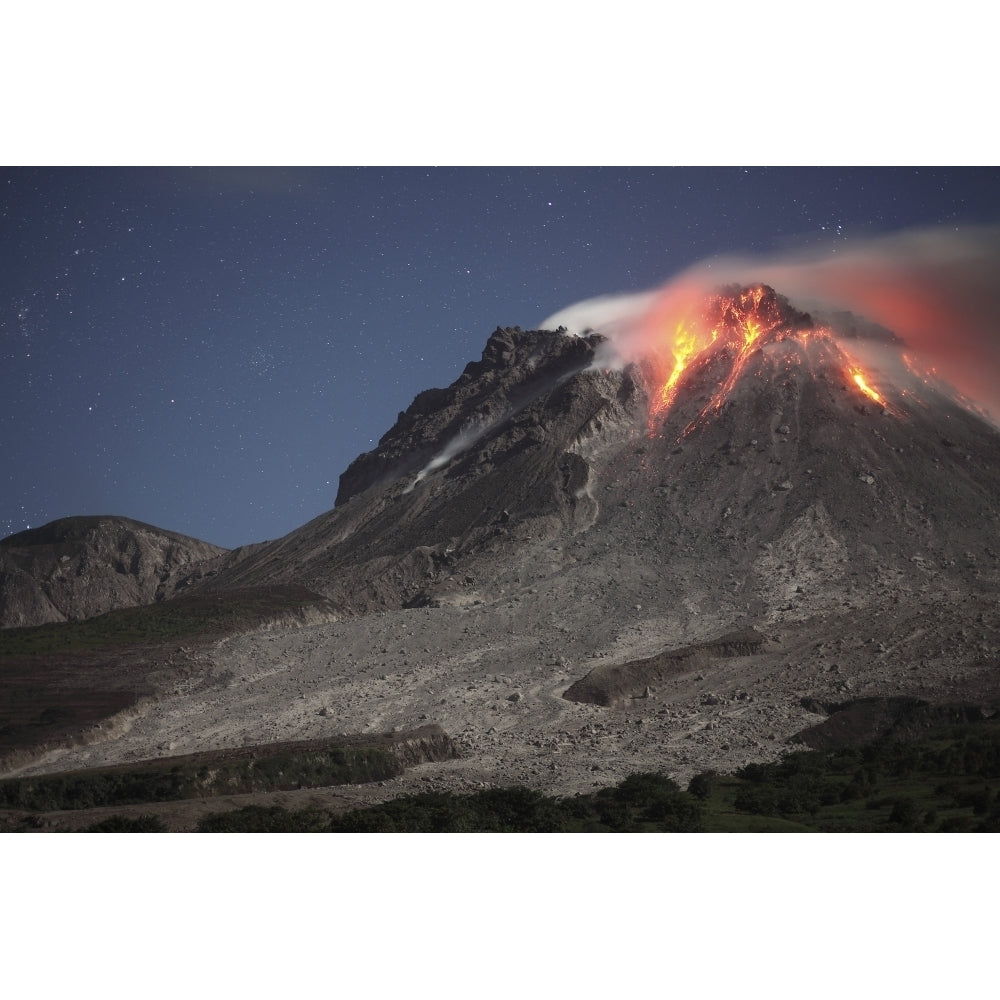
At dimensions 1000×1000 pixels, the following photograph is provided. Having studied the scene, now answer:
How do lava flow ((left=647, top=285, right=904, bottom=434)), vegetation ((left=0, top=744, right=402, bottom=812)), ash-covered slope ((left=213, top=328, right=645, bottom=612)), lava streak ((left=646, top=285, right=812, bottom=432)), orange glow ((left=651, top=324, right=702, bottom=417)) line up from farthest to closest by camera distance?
orange glow ((left=651, top=324, right=702, bottom=417)) < lava streak ((left=646, top=285, right=812, bottom=432)) < lava flow ((left=647, top=285, right=904, bottom=434)) < ash-covered slope ((left=213, top=328, right=645, bottom=612)) < vegetation ((left=0, top=744, right=402, bottom=812))

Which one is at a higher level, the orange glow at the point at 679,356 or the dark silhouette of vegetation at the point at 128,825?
the orange glow at the point at 679,356

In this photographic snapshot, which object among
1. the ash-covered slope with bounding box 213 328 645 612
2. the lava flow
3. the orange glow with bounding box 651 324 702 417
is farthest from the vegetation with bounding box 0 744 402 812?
the orange glow with bounding box 651 324 702 417

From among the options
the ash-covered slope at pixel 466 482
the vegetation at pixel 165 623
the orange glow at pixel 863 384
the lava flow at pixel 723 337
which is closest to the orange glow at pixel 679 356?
the lava flow at pixel 723 337

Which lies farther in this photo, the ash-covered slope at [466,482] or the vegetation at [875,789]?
the ash-covered slope at [466,482]

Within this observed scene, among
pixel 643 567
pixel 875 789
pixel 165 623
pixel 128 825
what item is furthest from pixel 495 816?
pixel 165 623

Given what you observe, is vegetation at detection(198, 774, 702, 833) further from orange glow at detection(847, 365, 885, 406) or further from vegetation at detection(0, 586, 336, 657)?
orange glow at detection(847, 365, 885, 406)

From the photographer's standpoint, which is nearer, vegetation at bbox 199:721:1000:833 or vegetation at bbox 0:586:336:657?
vegetation at bbox 199:721:1000:833

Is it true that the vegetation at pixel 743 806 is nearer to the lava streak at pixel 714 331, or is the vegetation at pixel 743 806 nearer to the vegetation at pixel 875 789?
the vegetation at pixel 875 789
